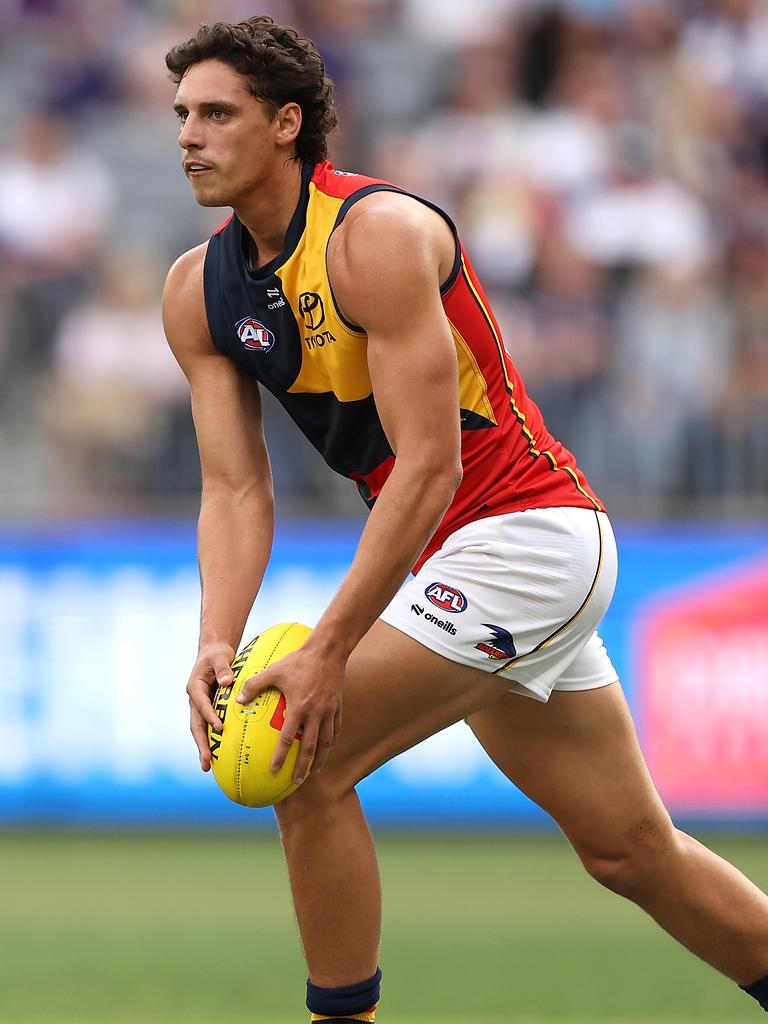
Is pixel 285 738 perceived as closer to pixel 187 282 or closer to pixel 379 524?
pixel 379 524

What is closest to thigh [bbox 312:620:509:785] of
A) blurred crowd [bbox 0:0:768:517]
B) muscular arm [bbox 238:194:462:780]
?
muscular arm [bbox 238:194:462:780]

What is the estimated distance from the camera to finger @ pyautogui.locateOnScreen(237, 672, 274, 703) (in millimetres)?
4238

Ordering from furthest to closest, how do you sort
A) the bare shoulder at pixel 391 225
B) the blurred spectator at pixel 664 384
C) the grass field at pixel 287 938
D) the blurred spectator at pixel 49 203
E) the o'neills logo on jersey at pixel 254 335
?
the blurred spectator at pixel 49 203 → the blurred spectator at pixel 664 384 → the grass field at pixel 287 938 → the o'neills logo on jersey at pixel 254 335 → the bare shoulder at pixel 391 225

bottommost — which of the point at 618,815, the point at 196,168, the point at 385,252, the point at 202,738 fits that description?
the point at 618,815

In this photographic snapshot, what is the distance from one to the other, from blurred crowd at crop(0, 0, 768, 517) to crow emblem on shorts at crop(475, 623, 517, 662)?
20.5 ft

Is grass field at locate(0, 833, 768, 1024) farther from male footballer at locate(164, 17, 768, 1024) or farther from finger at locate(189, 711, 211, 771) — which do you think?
finger at locate(189, 711, 211, 771)

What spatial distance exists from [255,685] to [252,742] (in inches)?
5.2

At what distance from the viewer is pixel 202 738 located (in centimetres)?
435

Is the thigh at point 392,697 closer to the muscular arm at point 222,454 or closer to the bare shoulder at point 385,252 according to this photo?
the muscular arm at point 222,454

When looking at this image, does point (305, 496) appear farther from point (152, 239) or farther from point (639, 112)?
point (639, 112)

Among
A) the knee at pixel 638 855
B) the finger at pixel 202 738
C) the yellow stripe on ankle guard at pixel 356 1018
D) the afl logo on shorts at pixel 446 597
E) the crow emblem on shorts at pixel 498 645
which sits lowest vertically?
the yellow stripe on ankle guard at pixel 356 1018

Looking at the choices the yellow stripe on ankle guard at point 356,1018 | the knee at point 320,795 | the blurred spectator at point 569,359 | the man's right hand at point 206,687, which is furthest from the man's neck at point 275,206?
the blurred spectator at point 569,359

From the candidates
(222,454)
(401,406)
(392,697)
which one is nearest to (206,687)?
(392,697)

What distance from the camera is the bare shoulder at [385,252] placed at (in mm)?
4250
